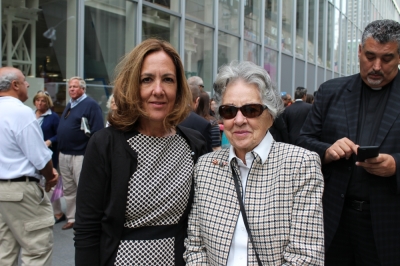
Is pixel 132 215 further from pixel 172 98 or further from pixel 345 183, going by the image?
pixel 345 183

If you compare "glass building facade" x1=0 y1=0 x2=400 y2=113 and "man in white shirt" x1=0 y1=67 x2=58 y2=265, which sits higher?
"glass building facade" x1=0 y1=0 x2=400 y2=113

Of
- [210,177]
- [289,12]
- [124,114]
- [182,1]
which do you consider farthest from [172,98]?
[289,12]

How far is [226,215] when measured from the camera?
5.85ft

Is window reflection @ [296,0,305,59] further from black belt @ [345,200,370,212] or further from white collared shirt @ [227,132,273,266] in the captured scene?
white collared shirt @ [227,132,273,266]

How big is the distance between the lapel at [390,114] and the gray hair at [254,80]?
62 centimetres

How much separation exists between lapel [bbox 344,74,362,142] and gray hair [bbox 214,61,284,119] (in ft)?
1.79

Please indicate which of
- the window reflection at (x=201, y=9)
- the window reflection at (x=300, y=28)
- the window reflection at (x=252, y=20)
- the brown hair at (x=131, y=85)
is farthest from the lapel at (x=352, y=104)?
the window reflection at (x=300, y=28)

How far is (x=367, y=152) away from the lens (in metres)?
1.77

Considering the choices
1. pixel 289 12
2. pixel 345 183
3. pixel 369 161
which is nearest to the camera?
pixel 369 161

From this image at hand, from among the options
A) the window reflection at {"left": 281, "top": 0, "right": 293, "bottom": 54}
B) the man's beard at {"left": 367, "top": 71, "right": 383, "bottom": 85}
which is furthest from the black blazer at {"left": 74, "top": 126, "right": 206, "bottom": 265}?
the window reflection at {"left": 281, "top": 0, "right": 293, "bottom": 54}

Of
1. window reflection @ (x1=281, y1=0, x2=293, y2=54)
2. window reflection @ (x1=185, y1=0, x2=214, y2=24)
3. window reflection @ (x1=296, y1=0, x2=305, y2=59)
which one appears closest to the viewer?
window reflection @ (x1=185, y1=0, x2=214, y2=24)

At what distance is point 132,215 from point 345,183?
1.23 meters

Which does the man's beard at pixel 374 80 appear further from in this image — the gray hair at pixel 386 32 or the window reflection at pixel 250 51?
the window reflection at pixel 250 51

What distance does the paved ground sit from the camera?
4211 mm
